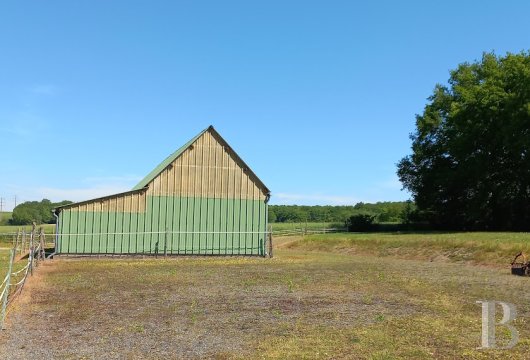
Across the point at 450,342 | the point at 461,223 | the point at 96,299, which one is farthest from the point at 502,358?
the point at 461,223

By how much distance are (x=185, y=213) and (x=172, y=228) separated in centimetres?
135

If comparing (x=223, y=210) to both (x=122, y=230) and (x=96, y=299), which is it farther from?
(x=96, y=299)

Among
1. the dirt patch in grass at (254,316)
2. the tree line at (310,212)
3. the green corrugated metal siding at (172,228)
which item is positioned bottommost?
the dirt patch in grass at (254,316)

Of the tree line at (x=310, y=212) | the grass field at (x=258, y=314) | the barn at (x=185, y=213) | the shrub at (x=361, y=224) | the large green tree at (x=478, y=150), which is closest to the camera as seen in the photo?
the grass field at (x=258, y=314)

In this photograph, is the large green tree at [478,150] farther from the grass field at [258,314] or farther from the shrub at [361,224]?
the grass field at [258,314]

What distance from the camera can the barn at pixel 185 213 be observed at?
33.2 m

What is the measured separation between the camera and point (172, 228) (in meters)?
34.7

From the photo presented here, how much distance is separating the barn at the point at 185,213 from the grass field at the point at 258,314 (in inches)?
323

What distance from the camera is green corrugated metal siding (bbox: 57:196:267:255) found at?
108ft

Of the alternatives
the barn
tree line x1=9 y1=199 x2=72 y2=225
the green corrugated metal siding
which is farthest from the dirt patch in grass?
tree line x1=9 y1=199 x2=72 y2=225

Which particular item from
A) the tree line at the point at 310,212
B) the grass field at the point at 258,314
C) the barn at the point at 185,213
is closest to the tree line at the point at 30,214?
the tree line at the point at 310,212

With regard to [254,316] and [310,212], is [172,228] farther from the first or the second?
[310,212]

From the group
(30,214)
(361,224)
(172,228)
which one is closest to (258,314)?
(172,228)

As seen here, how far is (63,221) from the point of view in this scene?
32.7 m
